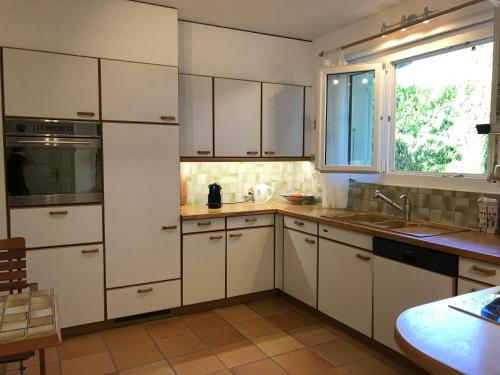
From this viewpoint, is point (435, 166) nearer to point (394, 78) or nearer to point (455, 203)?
point (455, 203)

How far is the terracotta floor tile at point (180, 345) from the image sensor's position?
2.88 m

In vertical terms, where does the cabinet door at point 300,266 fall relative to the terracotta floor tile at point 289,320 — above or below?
above

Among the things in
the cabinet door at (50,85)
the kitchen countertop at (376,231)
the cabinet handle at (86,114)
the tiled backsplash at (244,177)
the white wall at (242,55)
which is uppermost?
the white wall at (242,55)

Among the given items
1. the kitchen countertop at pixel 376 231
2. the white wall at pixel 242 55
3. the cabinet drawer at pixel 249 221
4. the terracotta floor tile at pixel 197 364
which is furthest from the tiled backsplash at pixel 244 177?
the terracotta floor tile at pixel 197 364

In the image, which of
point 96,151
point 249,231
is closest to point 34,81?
point 96,151

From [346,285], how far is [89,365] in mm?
1872

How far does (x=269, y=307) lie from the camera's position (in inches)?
147

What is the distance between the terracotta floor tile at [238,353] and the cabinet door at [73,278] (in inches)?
40.0

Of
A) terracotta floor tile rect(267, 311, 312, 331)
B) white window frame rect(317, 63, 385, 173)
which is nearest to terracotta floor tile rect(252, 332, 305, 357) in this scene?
terracotta floor tile rect(267, 311, 312, 331)

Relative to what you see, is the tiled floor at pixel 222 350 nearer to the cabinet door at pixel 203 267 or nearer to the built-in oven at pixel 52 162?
the cabinet door at pixel 203 267

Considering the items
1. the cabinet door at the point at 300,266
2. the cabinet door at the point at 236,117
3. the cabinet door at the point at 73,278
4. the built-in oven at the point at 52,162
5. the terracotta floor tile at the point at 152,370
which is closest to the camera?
the terracotta floor tile at the point at 152,370

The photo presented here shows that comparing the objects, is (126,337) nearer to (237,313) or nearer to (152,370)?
(152,370)

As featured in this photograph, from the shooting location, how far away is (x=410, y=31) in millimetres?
3143

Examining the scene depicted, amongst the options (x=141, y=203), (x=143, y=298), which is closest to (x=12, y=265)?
(x=141, y=203)
